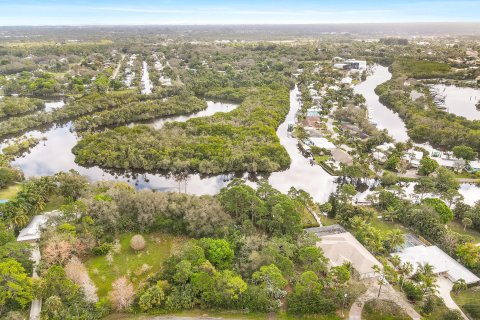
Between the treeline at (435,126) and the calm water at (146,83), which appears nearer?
the treeline at (435,126)

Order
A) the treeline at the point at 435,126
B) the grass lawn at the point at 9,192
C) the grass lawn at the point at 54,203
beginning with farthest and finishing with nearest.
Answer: the treeline at the point at 435,126 < the grass lawn at the point at 9,192 < the grass lawn at the point at 54,203

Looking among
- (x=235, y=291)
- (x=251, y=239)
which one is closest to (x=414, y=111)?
(x=251, y=239)

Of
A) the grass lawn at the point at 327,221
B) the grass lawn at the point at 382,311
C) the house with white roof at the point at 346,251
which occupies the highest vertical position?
the house with white roof at the point at 346,251

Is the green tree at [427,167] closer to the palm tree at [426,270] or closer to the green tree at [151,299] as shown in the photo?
the palm tree at [426,270]

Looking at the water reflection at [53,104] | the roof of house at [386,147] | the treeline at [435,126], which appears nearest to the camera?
the roof of house at [386,147]

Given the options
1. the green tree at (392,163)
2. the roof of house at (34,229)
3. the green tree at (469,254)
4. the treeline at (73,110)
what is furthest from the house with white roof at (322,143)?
the treeline at (73,110)

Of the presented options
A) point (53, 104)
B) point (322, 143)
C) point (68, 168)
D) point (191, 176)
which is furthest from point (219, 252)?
point (53, 104)
